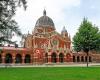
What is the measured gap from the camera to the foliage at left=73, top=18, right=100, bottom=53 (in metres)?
53.2

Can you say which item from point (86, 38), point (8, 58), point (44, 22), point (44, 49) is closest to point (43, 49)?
point (44, 49)

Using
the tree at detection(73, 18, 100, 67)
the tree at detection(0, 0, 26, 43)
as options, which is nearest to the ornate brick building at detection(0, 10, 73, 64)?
the tree at detection(73, 18, 100, 67)

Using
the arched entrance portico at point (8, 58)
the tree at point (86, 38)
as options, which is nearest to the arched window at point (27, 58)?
the arched entrance portico at point (8, 58)

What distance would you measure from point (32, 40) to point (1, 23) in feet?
210

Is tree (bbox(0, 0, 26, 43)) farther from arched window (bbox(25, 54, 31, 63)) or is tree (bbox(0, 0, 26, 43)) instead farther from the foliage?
arched window (bbox(25, 54, 31, 63))

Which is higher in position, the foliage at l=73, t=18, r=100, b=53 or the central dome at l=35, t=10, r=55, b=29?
the central dome at l=35, t=10, r=55, b=29

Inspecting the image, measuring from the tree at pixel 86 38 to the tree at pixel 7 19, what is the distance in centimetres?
3055

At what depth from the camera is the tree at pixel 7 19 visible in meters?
22.8

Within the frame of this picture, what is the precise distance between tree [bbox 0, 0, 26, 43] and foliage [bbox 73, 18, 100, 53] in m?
30.6

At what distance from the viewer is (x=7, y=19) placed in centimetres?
2394

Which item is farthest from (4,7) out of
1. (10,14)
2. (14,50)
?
(14,50)

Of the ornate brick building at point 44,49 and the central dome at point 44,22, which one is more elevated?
the central dome at point 44,22
